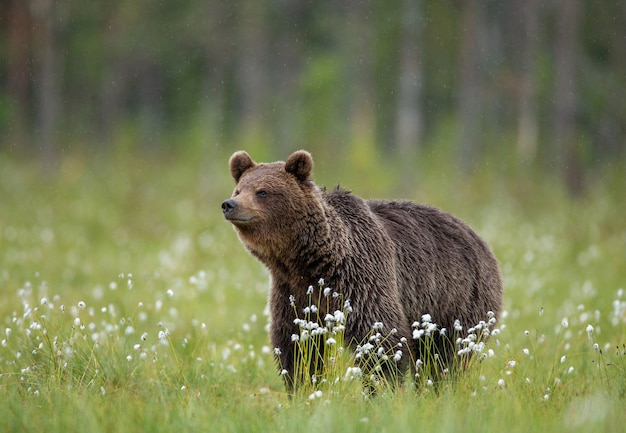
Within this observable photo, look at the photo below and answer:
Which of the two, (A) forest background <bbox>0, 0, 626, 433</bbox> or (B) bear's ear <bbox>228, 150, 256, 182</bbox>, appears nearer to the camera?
(A) forest background <bbox>0, 0, 626, 433</bbox>

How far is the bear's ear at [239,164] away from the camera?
6.28 m

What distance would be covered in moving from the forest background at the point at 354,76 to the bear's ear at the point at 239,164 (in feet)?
56.4

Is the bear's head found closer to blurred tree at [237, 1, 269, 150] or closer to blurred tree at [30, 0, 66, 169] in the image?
blurred tree at [237, 1, 269, 150]

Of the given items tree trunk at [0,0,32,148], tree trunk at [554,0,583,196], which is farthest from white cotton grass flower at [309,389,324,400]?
tree trunk at [0,0,32,148]

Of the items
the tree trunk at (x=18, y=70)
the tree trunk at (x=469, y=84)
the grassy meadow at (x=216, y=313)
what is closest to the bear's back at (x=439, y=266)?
the grassy meadow at (x=216, y=313)

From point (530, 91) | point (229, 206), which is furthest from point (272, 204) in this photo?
point (530, 91)

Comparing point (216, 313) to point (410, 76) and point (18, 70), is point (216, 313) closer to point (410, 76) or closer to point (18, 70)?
point (410, 76)

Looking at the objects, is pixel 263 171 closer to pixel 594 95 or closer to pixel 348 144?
pixel 594 95

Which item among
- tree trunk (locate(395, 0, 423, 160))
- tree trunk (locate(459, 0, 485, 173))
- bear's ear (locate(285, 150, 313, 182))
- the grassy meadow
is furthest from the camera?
tree trunk (locate(459, 0, 485, 173))

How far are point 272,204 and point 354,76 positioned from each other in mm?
26234

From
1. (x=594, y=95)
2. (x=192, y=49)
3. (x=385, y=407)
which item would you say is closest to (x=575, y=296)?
(x=385, y=407)

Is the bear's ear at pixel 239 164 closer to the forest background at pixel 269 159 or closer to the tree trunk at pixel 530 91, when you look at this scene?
the forest background at pixel 269 159

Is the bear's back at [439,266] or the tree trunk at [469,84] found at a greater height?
the tree trunk at [469,84]

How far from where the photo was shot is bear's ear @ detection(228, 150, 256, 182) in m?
6.28
